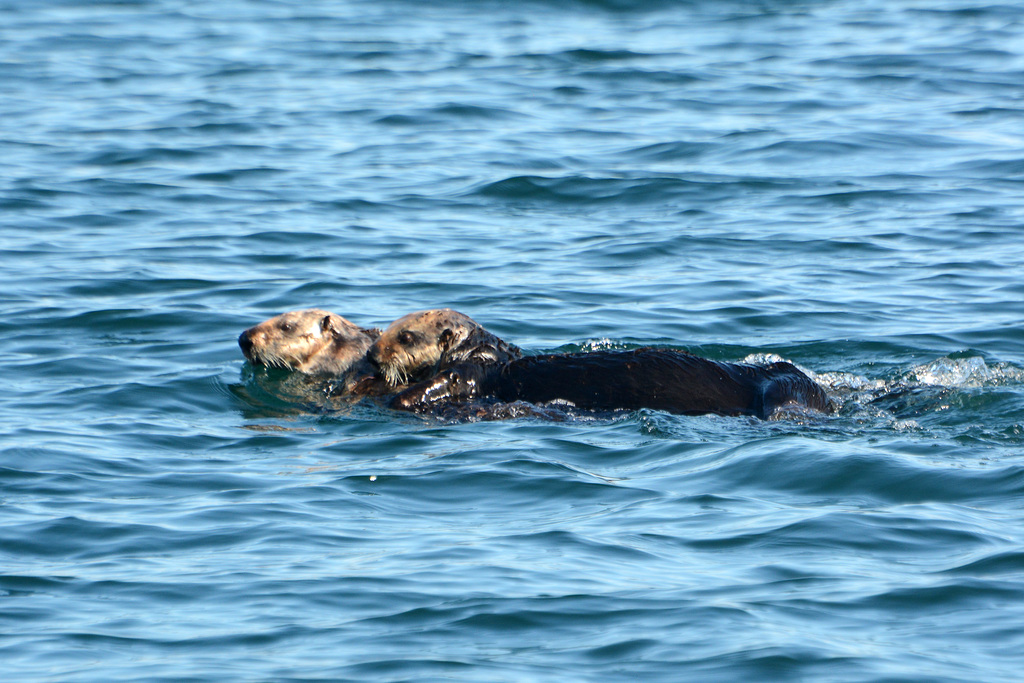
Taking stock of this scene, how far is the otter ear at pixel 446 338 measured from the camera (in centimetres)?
827

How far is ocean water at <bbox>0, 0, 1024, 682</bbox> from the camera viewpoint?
4.84 metres

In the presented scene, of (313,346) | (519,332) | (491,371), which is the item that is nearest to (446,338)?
(491,371)

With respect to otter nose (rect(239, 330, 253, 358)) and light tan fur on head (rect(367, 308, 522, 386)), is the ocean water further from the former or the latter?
light tan fur on head (rect(367, 308, 522, 386))

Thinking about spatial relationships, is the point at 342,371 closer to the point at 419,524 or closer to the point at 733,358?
the point at 733,358

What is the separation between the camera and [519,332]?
997 centimetres

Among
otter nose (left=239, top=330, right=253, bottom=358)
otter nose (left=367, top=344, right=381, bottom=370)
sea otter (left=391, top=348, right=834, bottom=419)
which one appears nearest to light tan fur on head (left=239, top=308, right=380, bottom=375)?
otter nose (left=239, top=330, right=253, bottom=358)

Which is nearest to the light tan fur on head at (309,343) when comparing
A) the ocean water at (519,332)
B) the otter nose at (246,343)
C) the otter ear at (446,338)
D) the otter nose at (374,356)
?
the otter nose at (246,343)

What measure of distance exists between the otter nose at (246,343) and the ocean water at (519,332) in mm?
202

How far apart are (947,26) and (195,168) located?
13.1 metres

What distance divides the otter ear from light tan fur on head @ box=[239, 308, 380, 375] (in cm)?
87

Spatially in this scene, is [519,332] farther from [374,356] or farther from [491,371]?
[491,371]

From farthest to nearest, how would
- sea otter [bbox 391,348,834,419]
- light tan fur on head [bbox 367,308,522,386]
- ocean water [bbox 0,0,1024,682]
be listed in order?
light tan fur on head [bbox 367,308,522,386], sea otter [bbox 391,348,834,419], ocean water [bbox 0,0,1024,682]

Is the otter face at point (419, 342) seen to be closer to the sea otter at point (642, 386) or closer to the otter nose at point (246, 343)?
the sea otter at point (642, 386)

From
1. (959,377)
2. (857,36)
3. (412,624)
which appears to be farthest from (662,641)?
(857,36)
